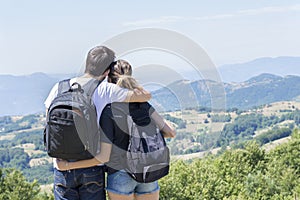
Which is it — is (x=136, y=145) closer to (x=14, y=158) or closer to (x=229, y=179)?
(x=229, y=179)

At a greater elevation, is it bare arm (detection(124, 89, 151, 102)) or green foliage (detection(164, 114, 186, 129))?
bare arm (detection(124, 89, 151, 102))

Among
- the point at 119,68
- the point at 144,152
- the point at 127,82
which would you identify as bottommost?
the point at 144,152

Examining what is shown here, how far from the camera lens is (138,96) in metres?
3.41

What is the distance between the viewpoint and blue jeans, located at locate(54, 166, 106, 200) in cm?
344

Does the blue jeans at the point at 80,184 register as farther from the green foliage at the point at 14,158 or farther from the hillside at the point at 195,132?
the green foliage at the point at 14,158

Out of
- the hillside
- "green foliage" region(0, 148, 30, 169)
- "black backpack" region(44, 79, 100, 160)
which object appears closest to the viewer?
"black backpack" region(44, 79, 100, 160)

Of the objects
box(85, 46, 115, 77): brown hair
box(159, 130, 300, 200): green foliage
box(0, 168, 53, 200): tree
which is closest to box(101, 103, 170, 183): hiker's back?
box(85, 46, 115, 77): brown hair

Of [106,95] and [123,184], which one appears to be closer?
[106,95]

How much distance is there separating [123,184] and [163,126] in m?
0.56

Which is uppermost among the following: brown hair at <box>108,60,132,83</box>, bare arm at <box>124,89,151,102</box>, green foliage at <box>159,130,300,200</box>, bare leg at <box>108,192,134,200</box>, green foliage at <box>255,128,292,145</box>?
brown hair at <box>108,60,132,83</box>

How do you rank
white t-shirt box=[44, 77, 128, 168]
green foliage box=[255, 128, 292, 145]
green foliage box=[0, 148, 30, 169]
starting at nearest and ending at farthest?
white t-shirt box=[44, 77, 128, 168], green foliage box=[255, 128, 292, 145], green foliage box=[0, 148, 30, 169]

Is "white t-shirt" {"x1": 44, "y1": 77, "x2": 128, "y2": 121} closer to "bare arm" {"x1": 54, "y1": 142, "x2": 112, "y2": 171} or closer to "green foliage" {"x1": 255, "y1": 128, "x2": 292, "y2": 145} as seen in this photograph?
"bare arm" {"x1": 54, "y1": 142, "x2": 112, "y2": 171}

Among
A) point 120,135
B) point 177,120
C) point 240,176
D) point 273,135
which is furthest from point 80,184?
point 273,135

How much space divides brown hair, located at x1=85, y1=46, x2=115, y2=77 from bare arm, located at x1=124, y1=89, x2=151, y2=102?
0.91ft
